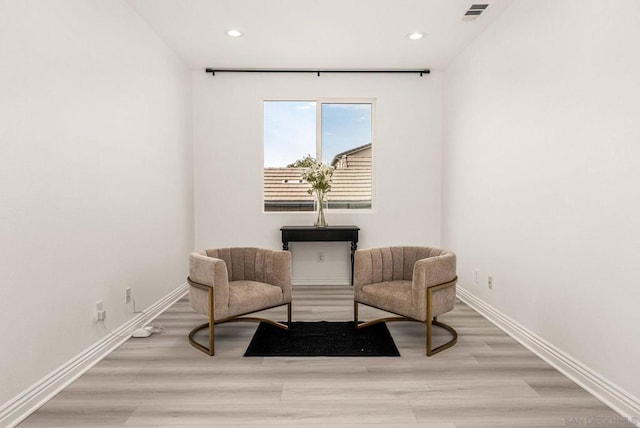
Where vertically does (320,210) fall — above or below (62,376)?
above

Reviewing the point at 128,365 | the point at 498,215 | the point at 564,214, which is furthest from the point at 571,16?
the point at 128,365

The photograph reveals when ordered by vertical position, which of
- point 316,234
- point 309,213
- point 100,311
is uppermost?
point 309,213

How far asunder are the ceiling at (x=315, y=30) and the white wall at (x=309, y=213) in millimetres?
252

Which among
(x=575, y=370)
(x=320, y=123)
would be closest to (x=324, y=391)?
(x=575, y=370)

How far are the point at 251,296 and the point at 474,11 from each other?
2.92 m

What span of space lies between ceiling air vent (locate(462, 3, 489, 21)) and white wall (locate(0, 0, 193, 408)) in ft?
9.11

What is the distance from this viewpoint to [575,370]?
7.12ft

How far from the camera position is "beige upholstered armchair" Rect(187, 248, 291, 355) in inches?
101

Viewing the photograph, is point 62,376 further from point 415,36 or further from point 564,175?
point 415,36

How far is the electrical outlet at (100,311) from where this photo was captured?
8.18ft

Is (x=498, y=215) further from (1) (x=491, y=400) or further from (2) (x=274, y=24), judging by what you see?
→ (2) (x=274, y=24)

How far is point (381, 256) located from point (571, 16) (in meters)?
2.06

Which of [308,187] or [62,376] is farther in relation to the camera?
[308,187]

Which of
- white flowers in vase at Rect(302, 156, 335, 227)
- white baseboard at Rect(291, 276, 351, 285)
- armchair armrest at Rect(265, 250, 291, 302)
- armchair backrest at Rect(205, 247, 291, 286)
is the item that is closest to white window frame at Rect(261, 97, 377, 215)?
white flowers in vase at Rect(302, 156, 335, 227)
